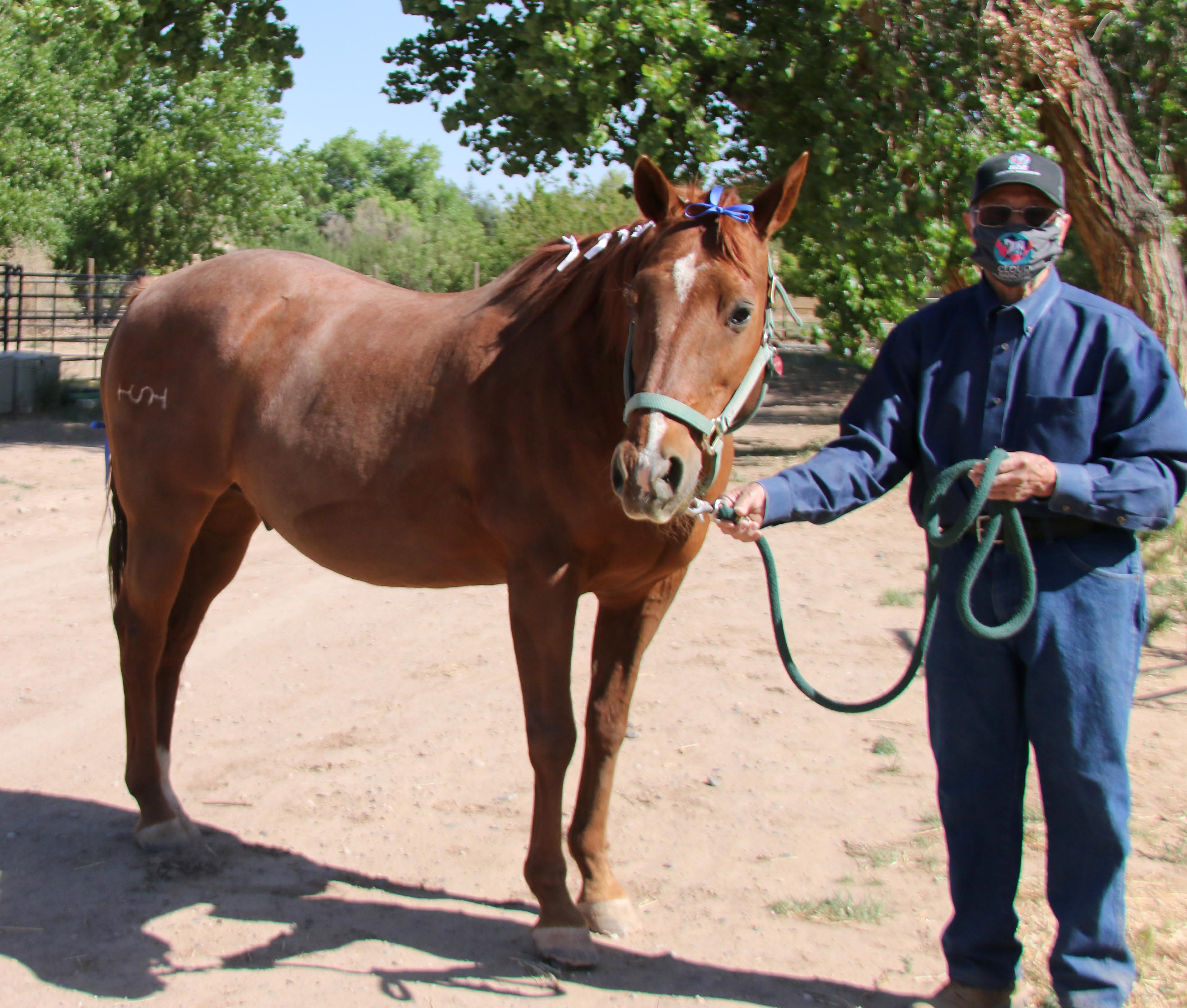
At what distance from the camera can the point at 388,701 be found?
4.56 metres

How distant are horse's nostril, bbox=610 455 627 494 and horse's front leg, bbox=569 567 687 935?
908mm

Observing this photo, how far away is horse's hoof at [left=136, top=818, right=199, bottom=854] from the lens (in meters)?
3.42

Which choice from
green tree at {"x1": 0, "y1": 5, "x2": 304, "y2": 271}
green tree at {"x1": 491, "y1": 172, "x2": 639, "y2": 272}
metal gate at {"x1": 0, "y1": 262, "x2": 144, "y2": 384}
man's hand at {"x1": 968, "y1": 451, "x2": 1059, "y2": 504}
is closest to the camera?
man's hand at {"x1": 968, "y1": 451, "x2": 1059, "y2": 504}

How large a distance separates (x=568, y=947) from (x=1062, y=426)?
181cm

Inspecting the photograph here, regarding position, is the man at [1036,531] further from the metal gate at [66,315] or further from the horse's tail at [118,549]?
the metal gate at [66,315]

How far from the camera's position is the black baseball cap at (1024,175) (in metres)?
2.15

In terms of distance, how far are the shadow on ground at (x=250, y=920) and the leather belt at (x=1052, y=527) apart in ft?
4.01

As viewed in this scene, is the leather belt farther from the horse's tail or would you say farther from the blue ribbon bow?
the horse's tail

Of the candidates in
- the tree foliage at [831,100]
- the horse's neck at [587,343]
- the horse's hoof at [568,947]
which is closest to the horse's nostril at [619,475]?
the horse's neck at [587,343]

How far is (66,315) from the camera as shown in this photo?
15367mm

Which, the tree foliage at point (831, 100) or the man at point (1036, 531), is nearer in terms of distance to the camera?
the man at point (1036, 531)

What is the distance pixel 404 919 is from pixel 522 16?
28.8ft

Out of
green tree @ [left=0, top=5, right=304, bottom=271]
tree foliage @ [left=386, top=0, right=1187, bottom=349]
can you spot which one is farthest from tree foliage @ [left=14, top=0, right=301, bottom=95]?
green tree @ [left=0, top=5, right=304, bottom=271]

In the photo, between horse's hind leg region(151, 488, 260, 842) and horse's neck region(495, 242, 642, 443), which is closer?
horse's neck region(495, 242, 642, 443)
